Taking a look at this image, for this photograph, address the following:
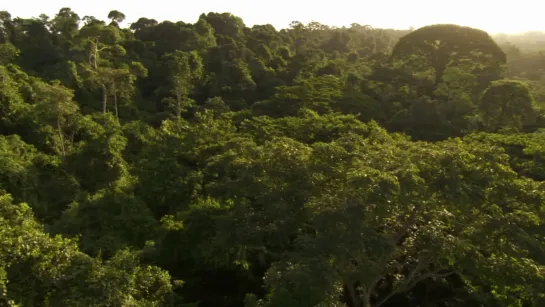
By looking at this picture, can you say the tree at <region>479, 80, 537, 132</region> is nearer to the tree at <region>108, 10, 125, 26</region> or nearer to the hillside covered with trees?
the hillside covered with trees

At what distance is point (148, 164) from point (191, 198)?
12.4ft

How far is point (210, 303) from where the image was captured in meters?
19.0

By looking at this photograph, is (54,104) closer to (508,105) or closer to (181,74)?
(181,74)

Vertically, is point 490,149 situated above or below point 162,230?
above

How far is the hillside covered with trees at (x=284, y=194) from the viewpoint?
1302 cm

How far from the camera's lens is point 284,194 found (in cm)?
1630

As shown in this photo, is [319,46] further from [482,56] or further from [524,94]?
[524,94]

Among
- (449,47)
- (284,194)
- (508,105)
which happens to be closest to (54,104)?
(284,194)

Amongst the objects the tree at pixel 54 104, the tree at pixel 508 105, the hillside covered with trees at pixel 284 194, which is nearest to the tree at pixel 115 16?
the hillside covered with trees at pixel 284 194

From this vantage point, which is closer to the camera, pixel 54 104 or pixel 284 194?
pixel 284 194

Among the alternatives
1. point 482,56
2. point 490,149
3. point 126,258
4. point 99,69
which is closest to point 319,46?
point 482,56

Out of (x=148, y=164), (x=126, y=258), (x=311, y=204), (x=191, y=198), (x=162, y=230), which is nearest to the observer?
(x=126, y=258)

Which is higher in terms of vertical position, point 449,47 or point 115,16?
point 115,16

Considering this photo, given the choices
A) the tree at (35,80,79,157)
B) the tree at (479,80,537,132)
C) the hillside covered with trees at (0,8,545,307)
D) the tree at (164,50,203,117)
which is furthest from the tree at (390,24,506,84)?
the tree at (35,80,79,157)
